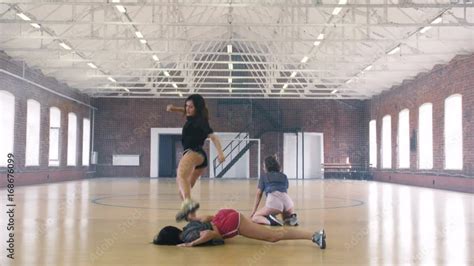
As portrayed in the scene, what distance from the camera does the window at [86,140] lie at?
99.7 ft

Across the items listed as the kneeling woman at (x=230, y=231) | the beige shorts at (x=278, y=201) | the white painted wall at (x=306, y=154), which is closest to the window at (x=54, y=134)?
the white painted wall at (x=306, y=154)

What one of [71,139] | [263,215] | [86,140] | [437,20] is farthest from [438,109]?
[86,140]

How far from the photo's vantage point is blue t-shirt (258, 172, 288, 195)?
743 cm

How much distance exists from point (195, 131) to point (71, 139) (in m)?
23.3

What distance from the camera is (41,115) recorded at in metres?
22.7

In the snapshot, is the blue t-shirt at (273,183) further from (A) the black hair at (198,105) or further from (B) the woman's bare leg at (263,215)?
(A) the black hair at (198,105)

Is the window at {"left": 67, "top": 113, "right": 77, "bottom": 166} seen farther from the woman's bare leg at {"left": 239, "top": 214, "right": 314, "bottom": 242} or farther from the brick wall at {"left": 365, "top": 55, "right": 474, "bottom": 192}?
the woman's bare leg at {"left": 239, "top": 214, "right": 314, "bottom": 242}

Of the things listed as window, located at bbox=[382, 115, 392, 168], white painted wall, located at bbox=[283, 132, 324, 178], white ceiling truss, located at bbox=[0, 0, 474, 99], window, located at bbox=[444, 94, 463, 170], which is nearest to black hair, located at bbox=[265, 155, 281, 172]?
white ceiling truss, located at bbox=[0, 0, 474, 99]

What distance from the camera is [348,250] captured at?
5164 mm

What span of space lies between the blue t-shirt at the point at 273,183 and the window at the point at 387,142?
22318 millimetres

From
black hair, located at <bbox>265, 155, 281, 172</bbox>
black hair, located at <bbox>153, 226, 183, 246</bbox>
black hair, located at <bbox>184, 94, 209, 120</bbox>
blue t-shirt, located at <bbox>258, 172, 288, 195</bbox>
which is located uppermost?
black hair, located at <bbox>184, 94, 209, 120</bbox>

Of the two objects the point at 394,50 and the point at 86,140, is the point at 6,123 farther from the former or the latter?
the point at 394,50

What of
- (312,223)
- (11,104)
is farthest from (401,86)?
(312,223)

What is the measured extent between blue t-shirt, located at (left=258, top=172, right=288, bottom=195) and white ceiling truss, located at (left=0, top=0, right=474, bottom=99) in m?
7.43
